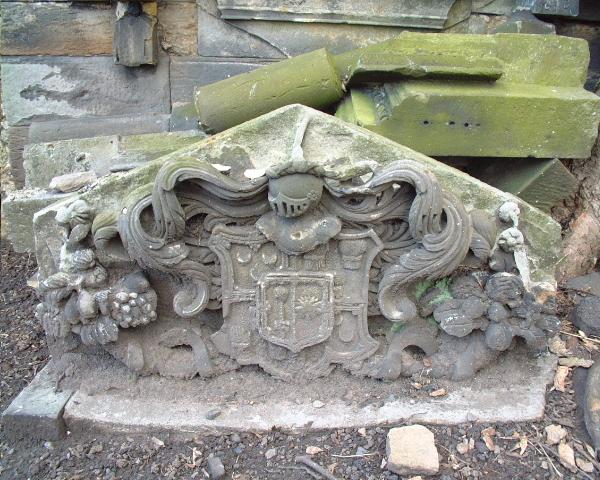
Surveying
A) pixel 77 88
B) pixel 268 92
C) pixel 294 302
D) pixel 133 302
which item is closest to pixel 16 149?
pixel 77 88

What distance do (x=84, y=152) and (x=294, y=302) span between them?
1.71 meters

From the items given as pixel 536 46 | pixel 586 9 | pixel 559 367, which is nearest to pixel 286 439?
pixel 559 367

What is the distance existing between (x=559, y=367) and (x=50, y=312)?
2.50 m

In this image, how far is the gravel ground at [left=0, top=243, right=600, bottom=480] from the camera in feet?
7.61

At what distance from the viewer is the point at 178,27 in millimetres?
4312

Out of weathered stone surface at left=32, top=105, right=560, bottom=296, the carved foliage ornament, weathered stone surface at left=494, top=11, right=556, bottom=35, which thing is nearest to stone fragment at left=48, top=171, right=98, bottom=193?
weathered stone surface at left=32, top=105, right=560, bottom=296

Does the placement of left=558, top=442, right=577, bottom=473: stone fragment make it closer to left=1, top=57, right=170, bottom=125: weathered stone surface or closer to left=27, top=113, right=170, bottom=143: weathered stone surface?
left=27, top=113, right=170, bottom=143: weathered stone surface

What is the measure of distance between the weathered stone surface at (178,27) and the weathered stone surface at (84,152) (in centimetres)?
130

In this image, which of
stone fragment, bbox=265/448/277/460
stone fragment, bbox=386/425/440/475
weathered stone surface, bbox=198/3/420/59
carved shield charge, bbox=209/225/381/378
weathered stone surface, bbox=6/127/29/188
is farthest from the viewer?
weathered stone surface, bbox=6/127/29/188

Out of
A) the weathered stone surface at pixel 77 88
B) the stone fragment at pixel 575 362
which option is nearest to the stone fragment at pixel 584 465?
the stone fragment at pixel 575 362

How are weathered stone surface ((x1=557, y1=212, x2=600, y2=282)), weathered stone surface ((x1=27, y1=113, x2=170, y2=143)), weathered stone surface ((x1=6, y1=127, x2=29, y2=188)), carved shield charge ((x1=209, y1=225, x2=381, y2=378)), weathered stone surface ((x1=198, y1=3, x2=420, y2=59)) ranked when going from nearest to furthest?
carved shield charge ((x1=209, y1=225, x2=381, y2=378))
weathered stone surface ((x1=557, y1=212, x2=600, y2=282))
weathered stone surface ((x1=27, y1=113, x2=170, y2=143))
weathered stone surface ((x1=198, y1=3, x2=420, y2=59))
weathered stone surface ((x1=6, y1=127, x2=29, y2=188))

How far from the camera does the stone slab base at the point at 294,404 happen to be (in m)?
2.51

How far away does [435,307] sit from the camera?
262cm

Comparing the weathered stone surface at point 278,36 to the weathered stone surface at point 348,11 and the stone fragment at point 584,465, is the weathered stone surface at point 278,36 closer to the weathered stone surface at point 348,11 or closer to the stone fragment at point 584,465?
the weathered stone surface at point 348,11
